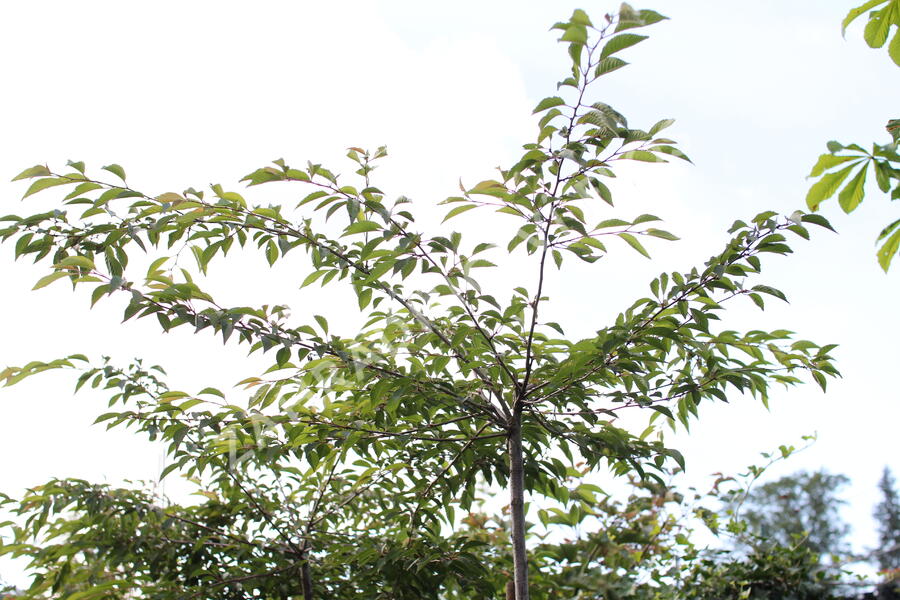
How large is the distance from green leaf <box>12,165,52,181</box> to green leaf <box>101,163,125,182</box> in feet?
0.60

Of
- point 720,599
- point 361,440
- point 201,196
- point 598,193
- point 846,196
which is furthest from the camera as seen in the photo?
point 720,599

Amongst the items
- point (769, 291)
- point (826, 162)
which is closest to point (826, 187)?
point (826, 162)

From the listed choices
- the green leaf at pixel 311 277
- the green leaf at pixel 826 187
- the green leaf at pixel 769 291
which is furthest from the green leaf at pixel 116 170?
the green leaf at pixel 769 291

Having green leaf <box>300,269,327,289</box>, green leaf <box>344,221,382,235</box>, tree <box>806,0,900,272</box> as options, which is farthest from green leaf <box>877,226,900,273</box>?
green leaf <box>300,269,327,289</box>

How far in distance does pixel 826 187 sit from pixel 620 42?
0.55m

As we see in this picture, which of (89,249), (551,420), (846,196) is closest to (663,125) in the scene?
(846,196)

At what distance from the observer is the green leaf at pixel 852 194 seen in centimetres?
131

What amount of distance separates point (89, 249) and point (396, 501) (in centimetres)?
145

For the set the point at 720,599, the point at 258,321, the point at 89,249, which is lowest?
the point at 720,599

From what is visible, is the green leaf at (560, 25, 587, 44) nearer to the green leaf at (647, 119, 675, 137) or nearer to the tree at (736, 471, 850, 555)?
the green leaf at (647, 119, 675, 137)

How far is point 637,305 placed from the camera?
215 cm

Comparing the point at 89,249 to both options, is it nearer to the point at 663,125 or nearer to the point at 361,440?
the point at 361,440

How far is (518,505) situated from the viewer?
2.32 m

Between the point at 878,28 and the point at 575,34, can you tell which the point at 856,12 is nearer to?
the point at 878,28
